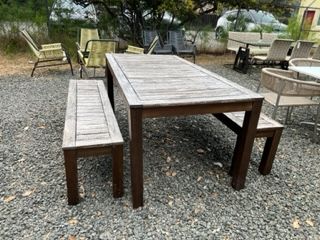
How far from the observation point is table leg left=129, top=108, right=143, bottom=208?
64.7 inches

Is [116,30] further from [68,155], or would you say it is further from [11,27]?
[68,155]

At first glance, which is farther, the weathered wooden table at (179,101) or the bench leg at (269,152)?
the bench leg at (269,152)

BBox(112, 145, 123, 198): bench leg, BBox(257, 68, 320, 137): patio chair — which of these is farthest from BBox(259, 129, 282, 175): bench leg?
BBox(112, 145, 123, 198): bench leg

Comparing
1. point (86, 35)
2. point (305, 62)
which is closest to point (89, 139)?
point (305, 62)

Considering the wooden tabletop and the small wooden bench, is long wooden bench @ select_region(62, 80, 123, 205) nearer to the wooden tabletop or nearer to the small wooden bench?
the wooden tabletop

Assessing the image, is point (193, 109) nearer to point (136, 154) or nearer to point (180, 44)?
point (136, 154)

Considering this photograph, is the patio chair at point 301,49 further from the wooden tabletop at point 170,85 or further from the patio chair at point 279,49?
the wooden tabletop at point 170,85

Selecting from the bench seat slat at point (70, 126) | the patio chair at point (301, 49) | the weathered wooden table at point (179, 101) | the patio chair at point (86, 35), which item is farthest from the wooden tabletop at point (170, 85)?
the patio chair at point (301, 49)

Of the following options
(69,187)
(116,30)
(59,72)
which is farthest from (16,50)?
(69,187)

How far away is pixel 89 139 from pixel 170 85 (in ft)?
2.43

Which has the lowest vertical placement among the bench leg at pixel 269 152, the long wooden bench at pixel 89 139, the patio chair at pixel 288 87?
the bench leg at pixel 269 152

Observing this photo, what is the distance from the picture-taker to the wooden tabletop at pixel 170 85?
1772 mm

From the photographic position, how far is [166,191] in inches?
81.6

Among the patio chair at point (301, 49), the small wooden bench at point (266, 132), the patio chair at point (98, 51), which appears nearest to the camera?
the small wooden bench at point (266, 132)
